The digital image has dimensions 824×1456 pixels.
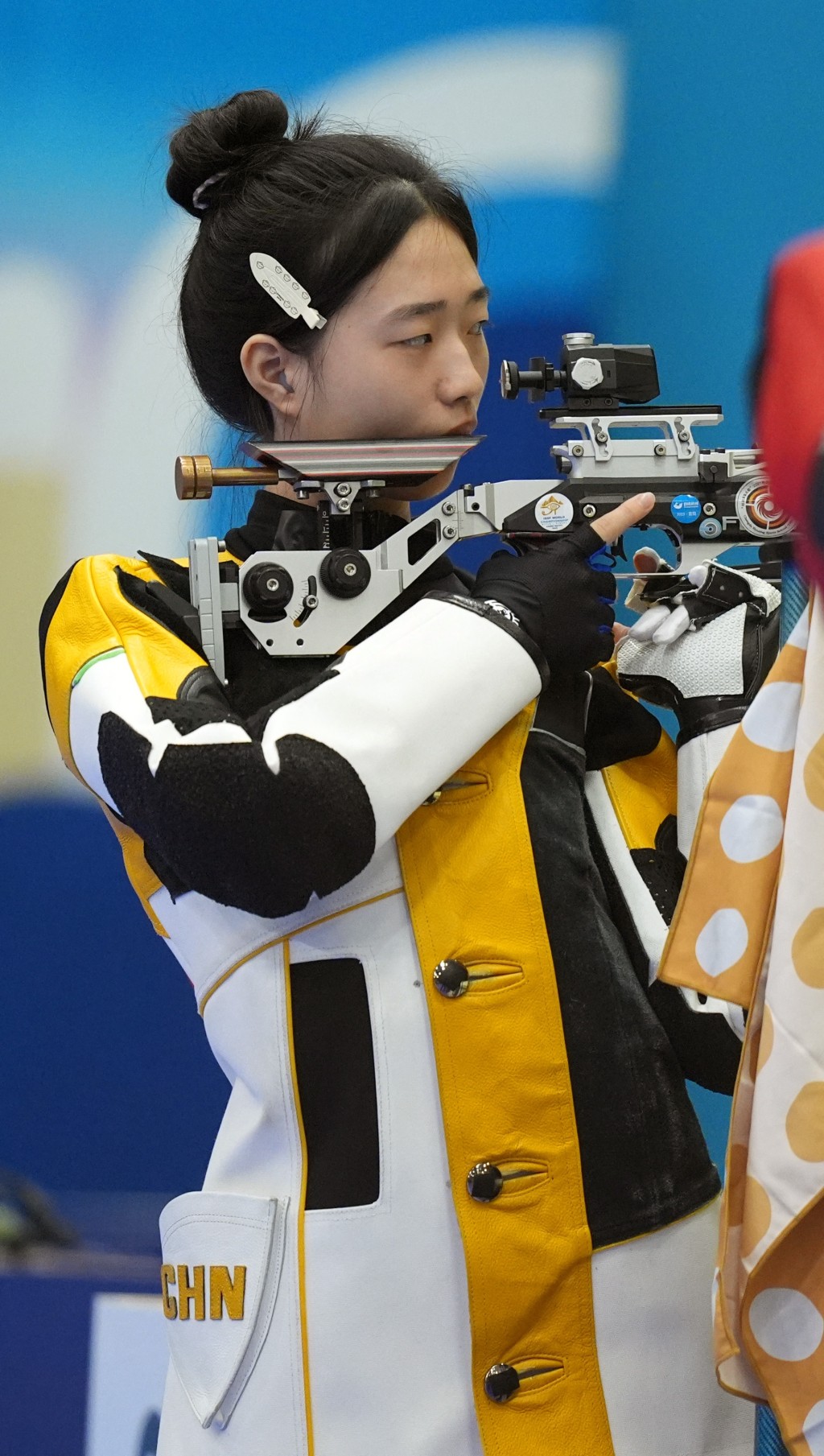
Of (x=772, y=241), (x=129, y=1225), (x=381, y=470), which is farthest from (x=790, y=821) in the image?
(x=129, y=1225)

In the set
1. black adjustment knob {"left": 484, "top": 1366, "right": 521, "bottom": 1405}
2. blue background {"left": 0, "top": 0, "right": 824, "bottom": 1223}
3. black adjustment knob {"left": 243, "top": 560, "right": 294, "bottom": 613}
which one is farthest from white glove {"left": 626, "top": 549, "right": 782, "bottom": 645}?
blue background {"left": 0, "top": 0, "right": 824, "bottom": 1223}

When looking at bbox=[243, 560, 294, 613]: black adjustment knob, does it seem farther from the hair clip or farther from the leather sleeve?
the hair clip

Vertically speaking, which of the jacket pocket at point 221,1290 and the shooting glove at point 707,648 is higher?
the shooting glove at point 707,648

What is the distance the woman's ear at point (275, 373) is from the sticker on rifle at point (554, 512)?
21 cm

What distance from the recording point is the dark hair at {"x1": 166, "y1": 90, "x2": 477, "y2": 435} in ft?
3.84

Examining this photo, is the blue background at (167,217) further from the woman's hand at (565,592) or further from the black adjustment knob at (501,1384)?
the black adjustment knob at (501,1384)

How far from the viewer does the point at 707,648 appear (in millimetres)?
1116

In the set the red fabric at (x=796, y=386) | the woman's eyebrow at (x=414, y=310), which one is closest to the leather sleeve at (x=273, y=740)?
the woman's eyebrow at (x=414, y=310)

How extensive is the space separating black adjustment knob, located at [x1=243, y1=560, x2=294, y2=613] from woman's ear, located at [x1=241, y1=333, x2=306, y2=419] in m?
0.17

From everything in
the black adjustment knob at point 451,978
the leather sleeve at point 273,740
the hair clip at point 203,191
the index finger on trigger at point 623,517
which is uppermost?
the hair clip at point 203,191

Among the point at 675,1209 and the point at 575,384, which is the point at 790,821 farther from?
the point at 575,384

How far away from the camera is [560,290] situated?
2.00 metres

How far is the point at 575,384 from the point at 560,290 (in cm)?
89

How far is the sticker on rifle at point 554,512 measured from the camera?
114 centimetres
